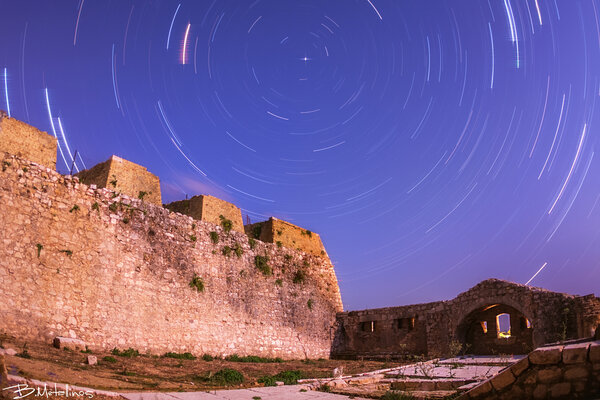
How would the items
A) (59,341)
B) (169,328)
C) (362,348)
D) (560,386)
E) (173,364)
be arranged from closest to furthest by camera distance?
1. (560,386)
2. (59,341)
3. (173,364)
4. (169,328)
5. (362,348)

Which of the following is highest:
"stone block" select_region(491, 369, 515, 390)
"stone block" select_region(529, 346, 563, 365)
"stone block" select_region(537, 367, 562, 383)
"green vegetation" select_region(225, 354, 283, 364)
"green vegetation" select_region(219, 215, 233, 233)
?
"green vegetation" select_region(219, 215, 233, 233)

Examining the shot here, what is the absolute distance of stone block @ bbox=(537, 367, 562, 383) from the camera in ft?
19.9

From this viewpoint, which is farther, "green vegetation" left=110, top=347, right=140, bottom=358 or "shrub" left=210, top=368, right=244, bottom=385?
"green vegetation" left=110, top=347, right=140, bottom=358

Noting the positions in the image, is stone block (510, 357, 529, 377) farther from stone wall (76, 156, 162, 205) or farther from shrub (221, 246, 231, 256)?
stone wall (76, 156, 162, 205)

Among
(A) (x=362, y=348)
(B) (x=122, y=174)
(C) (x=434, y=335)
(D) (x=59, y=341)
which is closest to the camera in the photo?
(D) (x=59, y=341)

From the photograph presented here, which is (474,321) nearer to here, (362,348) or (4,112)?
(362,348)

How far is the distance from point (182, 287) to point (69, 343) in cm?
550

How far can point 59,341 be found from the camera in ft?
42.2

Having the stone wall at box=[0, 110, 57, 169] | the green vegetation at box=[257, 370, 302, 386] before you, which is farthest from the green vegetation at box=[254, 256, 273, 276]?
the stone wall at box=[0, 110, 57, 169]

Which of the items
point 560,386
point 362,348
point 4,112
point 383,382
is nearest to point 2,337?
point 4,112

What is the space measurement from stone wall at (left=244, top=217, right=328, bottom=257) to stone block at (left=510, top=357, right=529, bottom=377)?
19.9 m

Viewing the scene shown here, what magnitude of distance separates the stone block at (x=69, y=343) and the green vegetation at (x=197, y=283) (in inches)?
220

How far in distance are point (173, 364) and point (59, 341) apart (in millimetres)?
3461

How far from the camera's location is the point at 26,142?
16.6 meters
